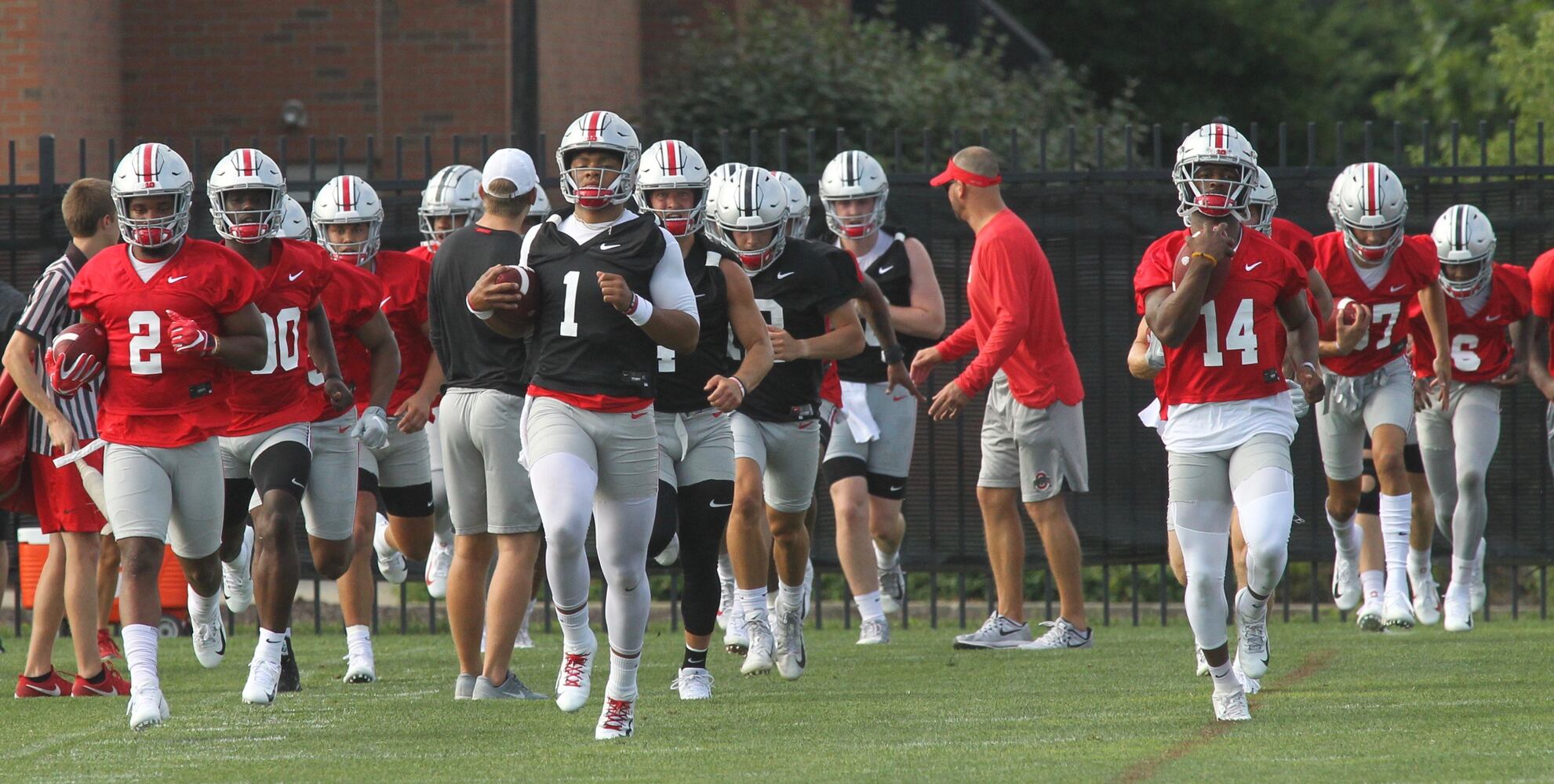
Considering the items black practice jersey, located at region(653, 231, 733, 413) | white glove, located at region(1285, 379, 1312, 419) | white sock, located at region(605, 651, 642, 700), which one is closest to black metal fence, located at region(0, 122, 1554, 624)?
white glove, located at region(1285, 379, 1312, 419)

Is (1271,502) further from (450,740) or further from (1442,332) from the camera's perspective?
(1442,332)

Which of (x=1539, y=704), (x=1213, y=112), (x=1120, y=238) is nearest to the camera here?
(x=1539, y=704)

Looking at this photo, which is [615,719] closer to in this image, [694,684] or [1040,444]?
[694,684]

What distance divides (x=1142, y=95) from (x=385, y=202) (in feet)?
57.0

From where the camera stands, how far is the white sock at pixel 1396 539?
9.55 m

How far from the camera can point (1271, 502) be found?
6387 millimetres

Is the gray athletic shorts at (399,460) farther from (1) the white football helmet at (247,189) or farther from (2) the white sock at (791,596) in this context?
(2) the white sock at (791,596)

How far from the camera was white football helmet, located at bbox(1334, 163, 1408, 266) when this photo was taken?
8.95m

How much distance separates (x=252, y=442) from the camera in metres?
7.56

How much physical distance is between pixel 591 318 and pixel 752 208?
5.65 ft

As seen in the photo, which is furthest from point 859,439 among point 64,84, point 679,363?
point 64,84

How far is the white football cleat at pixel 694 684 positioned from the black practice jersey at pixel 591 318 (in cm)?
152

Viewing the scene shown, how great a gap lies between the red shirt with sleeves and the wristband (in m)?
2.78

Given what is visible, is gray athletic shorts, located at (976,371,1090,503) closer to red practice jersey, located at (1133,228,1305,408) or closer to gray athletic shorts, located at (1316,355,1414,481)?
gray athletic shorts, located at (1316,355,1414,481)
